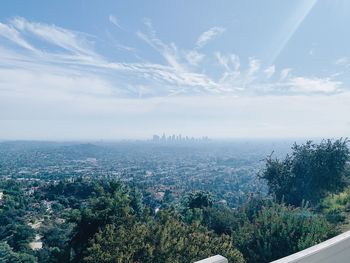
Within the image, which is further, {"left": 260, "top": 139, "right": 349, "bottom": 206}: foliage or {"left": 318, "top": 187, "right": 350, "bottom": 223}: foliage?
{"left": 260, "top": 139, "right": 349, "bottom": 206}: foliage

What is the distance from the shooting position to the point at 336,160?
10.6 metres

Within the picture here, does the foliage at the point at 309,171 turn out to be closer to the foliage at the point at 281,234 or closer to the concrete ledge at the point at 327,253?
the foliage at the point at 281,234

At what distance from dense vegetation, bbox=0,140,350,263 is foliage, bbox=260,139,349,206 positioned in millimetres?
32

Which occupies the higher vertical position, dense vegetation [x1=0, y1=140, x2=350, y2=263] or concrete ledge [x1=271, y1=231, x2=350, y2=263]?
concrete ledge [x1=271, y1=231, x2=350, y2=263]

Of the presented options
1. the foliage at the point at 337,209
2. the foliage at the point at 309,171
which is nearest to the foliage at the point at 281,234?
the foliage at the point at 337,209

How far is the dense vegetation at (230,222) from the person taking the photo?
513 cm

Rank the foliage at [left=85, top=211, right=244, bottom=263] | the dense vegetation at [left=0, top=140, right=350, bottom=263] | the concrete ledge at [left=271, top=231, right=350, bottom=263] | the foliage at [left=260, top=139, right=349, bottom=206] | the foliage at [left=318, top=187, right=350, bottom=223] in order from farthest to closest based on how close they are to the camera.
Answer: the foliage at [left=260, top=139, right=349, bottom=206] → the foliage at [left=318, top=187, right=350, bottom=223] → the dense vegetation at [left=0, top=140, right=350, bottom=263] → the foliage at [left=85, top=211, right=244, bottom=263] → the concrete ledge at [left=271, top=231, right=350, bottom=263]

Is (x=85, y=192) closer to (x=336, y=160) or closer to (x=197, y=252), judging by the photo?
(x=336, y=160)

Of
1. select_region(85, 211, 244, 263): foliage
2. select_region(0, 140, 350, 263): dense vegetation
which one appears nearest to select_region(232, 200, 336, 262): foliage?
select_region(0, 140, 350, 263): dense vegetation

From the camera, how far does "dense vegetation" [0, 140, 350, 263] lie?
16.8ft

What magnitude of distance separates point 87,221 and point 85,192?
2826 centimetres

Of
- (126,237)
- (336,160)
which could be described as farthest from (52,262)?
(336,160)

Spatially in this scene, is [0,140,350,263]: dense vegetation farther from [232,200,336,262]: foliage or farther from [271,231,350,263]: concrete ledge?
[271,231,350,263]: concrete ledge

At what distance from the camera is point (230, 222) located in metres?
9.20
